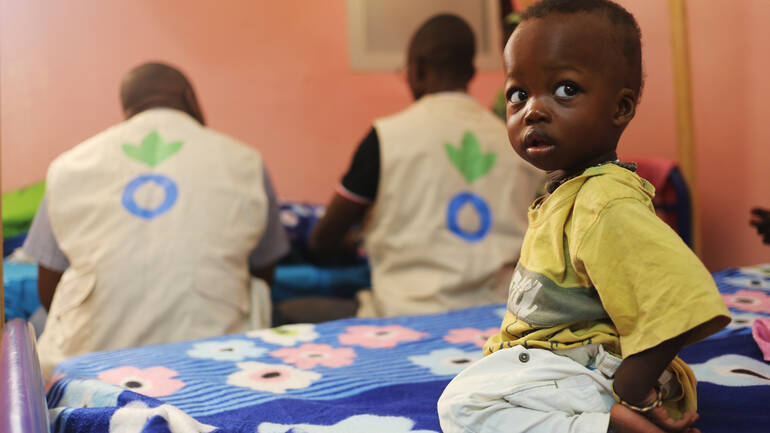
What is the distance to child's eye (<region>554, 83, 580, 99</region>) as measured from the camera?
727 mm

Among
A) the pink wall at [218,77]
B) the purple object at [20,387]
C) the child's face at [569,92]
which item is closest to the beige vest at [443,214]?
the pink wall at [218,77]

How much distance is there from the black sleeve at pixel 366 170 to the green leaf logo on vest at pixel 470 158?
175 mm

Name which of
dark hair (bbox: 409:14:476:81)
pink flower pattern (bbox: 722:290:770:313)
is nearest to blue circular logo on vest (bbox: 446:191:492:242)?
dark hair (bbox: 409:14:476:81)

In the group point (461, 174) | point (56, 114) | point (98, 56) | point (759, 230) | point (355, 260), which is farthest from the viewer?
point (355, 260)

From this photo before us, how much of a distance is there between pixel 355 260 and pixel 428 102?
574 millimetres

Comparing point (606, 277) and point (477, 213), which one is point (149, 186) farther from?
point (606, 277)

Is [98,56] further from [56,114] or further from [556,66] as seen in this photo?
[556,66]

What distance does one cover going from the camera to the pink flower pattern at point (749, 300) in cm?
129

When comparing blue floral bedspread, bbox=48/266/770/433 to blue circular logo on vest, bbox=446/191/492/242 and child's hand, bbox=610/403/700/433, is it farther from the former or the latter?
blue circular logo on vest, bbox=446/191/492/242

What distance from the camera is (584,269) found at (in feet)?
2.31

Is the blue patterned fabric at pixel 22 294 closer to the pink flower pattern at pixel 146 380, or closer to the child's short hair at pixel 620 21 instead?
the pink flower pattern at pixel 146 380

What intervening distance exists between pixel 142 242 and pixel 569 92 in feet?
3.35

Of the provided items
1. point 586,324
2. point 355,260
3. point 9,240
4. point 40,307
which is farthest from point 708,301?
point 9,240

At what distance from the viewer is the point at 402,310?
70.1 inches
